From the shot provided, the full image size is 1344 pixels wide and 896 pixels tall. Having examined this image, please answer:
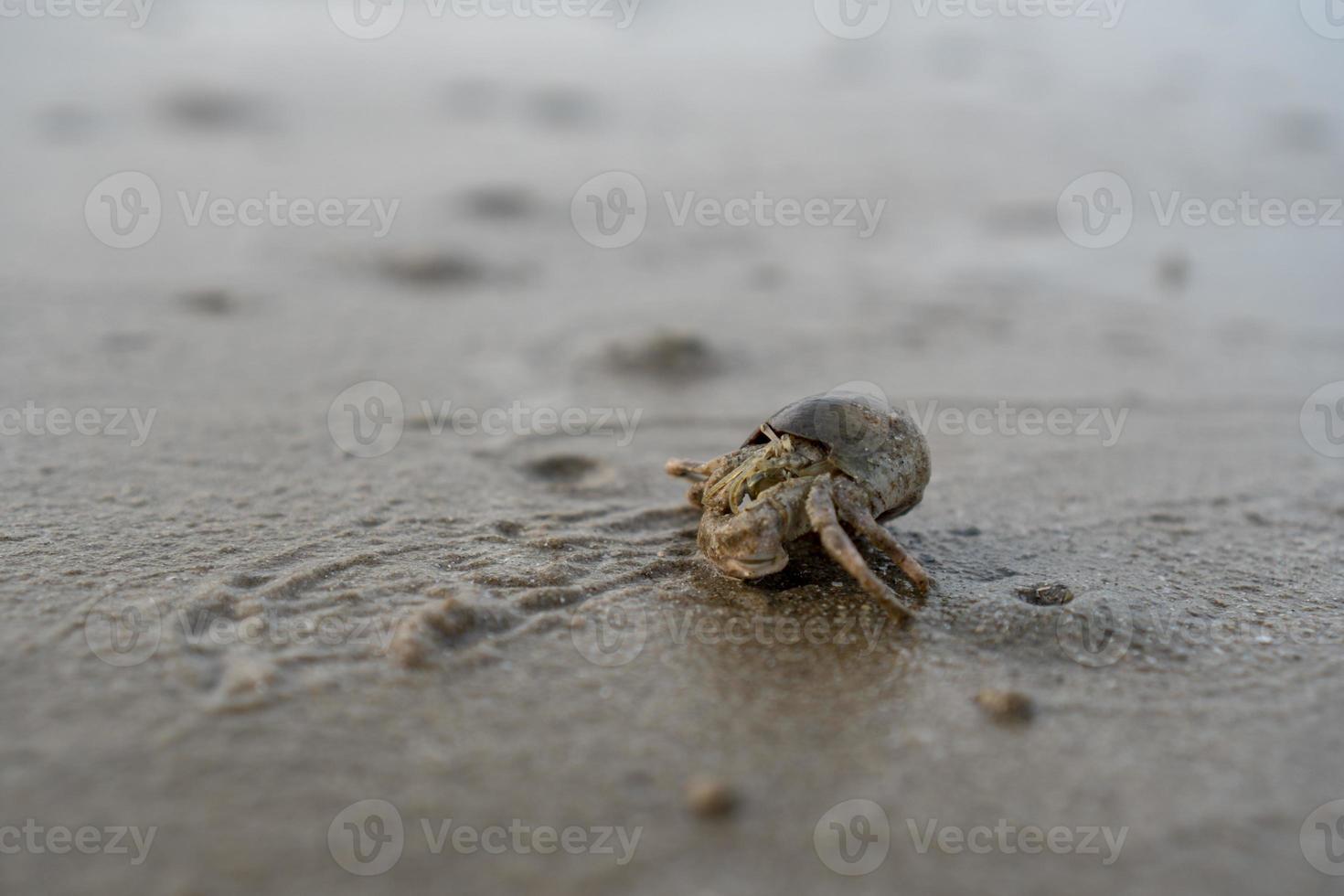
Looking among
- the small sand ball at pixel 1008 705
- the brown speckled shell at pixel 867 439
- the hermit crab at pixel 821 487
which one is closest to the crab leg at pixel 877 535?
the hermit crab at pixel 821 487

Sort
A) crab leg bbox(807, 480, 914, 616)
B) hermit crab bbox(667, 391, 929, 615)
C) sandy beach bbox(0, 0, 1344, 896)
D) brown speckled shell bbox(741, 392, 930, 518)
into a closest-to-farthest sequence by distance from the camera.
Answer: sandy beach bbox(0, 0, 1344, 896) < crab leg bbox(807, 480, 914, 616) < hermit crab bbox(667, 391, 929, 615) < brown speckled shell bbox(741, 392, 930, 518)

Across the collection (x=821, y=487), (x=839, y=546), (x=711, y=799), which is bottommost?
(x=711, y=799)

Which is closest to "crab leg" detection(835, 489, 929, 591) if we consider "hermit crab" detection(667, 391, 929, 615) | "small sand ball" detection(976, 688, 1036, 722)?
"hermit crab" detection(667, 391, 929, 615)

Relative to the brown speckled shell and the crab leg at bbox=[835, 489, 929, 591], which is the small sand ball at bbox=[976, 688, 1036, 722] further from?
the brown speckled shell

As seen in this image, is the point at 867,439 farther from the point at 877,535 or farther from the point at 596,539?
the point at 596,539

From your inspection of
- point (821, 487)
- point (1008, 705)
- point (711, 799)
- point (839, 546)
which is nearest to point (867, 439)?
point (821, 487)

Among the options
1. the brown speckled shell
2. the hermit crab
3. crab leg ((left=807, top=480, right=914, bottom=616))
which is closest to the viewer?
crab leg ((left=807, top=480, right=914, bottom=616))

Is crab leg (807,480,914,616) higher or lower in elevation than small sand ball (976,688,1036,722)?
higher

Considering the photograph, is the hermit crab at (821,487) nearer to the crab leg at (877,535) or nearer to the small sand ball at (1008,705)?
the crab leg at (877,535)
